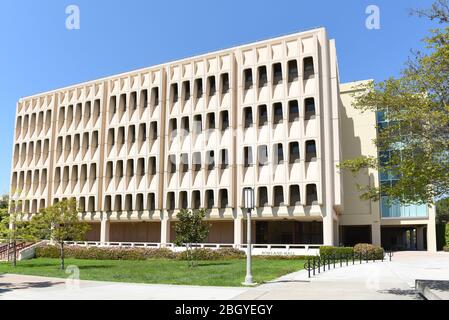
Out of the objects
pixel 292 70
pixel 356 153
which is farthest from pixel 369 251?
pixel 356 153

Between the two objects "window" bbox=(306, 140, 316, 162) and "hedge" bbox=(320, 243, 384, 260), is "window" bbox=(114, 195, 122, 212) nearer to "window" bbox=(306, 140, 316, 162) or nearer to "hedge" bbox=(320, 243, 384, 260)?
"window" bbox=(306, 140, 316, 162)

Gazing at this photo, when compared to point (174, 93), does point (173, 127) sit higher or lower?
lower

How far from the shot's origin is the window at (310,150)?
134 ft

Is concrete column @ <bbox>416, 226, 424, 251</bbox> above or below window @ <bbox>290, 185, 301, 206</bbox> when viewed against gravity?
below

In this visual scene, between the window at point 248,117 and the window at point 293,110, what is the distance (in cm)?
381

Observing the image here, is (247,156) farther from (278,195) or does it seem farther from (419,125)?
(419,125)

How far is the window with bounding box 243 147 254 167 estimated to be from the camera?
140 feet

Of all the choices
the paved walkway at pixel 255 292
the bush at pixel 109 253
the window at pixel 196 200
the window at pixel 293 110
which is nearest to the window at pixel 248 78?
the window at pixel 293 110

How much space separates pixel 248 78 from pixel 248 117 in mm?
3972

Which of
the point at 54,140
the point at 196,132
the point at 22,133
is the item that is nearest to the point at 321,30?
the point at 196,132

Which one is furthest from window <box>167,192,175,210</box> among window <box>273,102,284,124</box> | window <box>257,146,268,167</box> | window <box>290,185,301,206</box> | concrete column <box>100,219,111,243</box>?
window <box>273,102,284,124</box>

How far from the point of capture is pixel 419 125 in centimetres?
1277

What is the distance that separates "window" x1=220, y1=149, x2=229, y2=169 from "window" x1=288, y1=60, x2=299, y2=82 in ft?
29.8

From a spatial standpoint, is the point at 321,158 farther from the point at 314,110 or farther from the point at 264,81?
the point at 264,81
